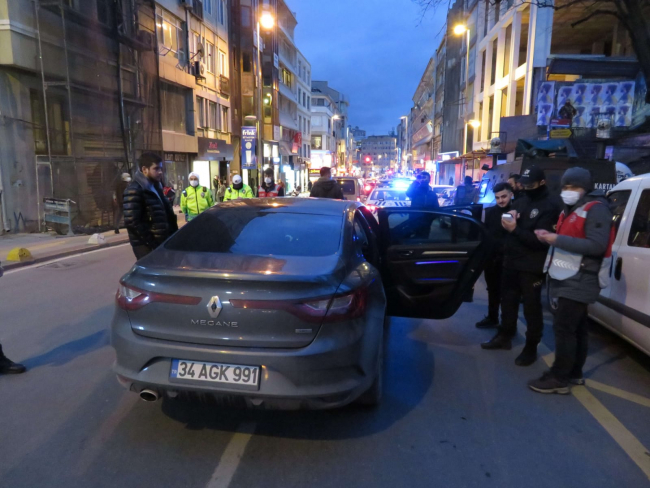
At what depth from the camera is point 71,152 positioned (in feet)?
52.0

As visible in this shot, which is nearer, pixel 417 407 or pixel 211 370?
pixel 211 370

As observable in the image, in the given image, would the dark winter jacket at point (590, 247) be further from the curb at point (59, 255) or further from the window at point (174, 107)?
the window at point (174, 107)

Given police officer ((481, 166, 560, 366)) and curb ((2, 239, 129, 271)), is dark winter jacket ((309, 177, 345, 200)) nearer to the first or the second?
police officer ((481, 166, 560, 366))

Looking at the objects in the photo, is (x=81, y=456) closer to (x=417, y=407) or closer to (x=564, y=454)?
(x=417, y=407)

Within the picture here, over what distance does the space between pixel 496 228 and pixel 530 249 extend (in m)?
1.05

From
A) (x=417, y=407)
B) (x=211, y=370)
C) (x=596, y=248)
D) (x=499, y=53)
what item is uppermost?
(x=499, y=53)

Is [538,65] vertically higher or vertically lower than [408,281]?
higher

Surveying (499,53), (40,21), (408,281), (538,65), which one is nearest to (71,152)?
(40,21)

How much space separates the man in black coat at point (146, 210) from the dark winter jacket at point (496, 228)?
139 inches

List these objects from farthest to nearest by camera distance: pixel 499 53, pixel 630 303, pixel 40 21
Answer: pixel 499 53 < pixel 40 21 < pixel 630 303

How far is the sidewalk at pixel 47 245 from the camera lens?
10.7 metres

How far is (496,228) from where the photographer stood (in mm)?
5551

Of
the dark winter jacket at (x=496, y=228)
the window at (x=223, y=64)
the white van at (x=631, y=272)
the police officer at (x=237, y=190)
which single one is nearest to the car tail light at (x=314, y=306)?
the white van at (x=631, y=272)

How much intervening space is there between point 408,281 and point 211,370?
2457 mm
